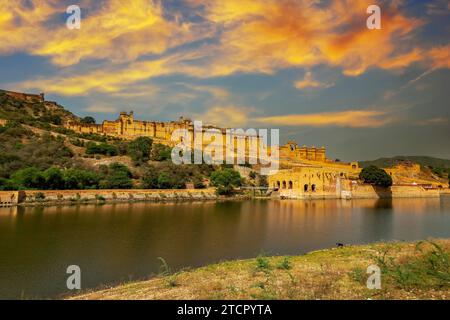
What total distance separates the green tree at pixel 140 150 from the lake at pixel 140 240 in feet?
73.2

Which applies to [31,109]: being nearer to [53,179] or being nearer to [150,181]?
[53,179]

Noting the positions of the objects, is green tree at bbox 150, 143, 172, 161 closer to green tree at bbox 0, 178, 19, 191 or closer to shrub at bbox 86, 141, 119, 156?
shrub at bbox 86, 141, 119, 156

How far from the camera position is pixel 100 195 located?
102ft

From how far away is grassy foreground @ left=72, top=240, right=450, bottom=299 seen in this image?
5.22 m

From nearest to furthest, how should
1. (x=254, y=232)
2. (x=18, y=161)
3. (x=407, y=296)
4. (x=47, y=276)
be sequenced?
(x=407, y=296) → (x=47, y=276) → (x=254, y=232) → (x=18, y=161)

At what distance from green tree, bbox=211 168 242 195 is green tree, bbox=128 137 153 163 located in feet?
34.9

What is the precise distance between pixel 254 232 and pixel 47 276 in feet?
29.3

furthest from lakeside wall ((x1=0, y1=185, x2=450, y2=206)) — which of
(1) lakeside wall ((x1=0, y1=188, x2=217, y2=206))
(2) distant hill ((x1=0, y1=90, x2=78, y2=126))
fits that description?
(2) distant hill ((x1=0, y1=90, x2=78, y2=126))

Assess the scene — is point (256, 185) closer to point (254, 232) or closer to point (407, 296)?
point (254, 232)

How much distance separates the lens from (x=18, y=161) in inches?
1297

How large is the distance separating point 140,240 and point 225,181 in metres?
25.0
